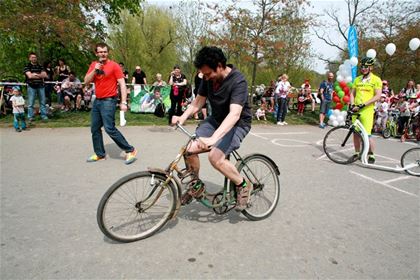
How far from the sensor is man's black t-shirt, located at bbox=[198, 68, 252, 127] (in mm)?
2930

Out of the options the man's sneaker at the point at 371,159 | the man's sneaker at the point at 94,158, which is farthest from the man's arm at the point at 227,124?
the man's sneaker at the point at 371,159

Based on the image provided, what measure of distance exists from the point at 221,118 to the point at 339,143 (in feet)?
13.7

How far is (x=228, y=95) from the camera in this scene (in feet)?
9.84

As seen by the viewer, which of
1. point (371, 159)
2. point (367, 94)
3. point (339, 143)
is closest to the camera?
point (367, 94)

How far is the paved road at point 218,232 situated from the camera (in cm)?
253

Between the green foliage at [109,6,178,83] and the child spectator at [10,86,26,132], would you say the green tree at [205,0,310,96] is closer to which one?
the child spectator at [10,86,26,132]

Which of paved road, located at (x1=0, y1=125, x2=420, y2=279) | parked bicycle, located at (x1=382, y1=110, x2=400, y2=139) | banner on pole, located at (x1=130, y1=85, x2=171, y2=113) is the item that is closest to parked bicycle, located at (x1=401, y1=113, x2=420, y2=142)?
parked bicycle, located at (x1=382, y1=110, x2=400, y2=139)

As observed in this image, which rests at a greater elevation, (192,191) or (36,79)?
(36,79)

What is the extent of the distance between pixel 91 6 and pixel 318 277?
448 inches

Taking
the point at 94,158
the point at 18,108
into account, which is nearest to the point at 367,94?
the point at 94,158

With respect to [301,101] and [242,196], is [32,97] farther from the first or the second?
[301,101]

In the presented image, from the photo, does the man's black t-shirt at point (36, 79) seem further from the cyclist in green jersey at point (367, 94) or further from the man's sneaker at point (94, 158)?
the cyclist in green jersey at point (367, 94)

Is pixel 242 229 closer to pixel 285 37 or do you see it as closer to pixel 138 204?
pixel 138 204

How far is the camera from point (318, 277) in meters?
2.46
